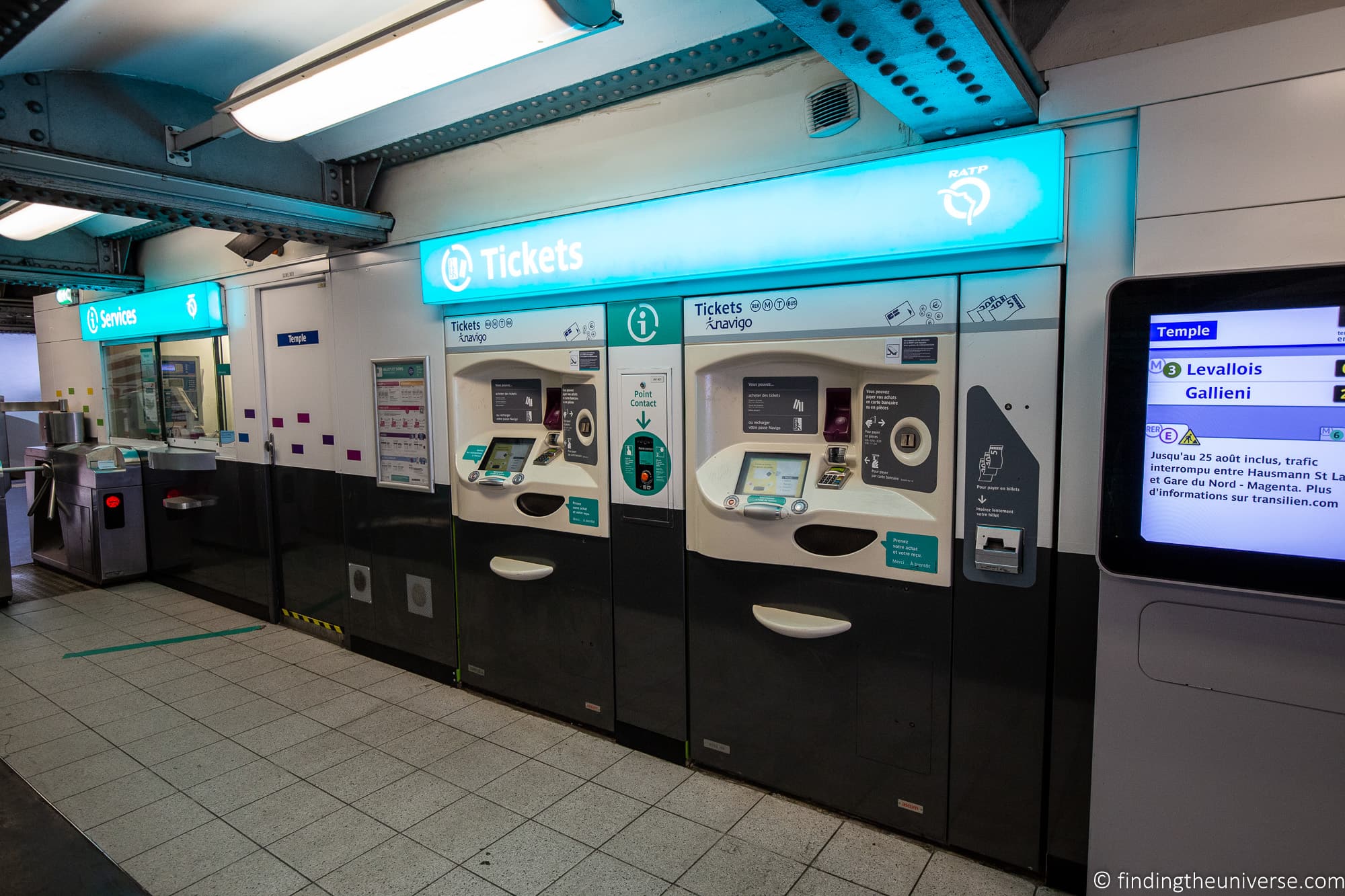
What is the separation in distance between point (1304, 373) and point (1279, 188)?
0.54m

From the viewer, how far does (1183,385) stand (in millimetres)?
1804

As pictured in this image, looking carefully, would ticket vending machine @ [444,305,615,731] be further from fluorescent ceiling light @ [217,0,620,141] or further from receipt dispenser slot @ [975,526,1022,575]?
receipt dispenser slot @ [975,526,1022,575]

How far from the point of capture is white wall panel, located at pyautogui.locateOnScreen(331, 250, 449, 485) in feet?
12.6

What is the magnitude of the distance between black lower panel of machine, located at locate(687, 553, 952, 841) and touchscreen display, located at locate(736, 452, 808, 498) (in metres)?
0.30

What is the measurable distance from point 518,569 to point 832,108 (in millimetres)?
2399

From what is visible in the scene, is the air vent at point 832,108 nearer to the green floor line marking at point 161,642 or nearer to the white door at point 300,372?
the white door at point 300,372

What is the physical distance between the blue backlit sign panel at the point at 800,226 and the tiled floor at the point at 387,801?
2044 mm

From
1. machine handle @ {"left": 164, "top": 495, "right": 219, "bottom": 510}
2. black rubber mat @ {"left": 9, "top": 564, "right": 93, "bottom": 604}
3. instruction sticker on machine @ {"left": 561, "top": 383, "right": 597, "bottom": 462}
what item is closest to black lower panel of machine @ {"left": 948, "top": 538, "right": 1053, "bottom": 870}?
instruction sticker on machine @ {"left": 561, "top": 383, "right": 597, "bottom": 462}

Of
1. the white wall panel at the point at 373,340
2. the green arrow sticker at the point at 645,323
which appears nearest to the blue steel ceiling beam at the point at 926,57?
the green arrow sticker at the point at 645,323

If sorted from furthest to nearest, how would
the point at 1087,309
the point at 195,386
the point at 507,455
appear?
the point at 195,386, the point at 507,455, the point at 1087,309

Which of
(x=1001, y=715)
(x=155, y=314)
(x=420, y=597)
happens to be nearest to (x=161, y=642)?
(x=420, y=597)

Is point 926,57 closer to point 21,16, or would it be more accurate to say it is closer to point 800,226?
point 800,226

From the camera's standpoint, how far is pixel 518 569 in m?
3.51

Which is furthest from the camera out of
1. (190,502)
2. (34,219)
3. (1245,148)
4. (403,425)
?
(190,502)
